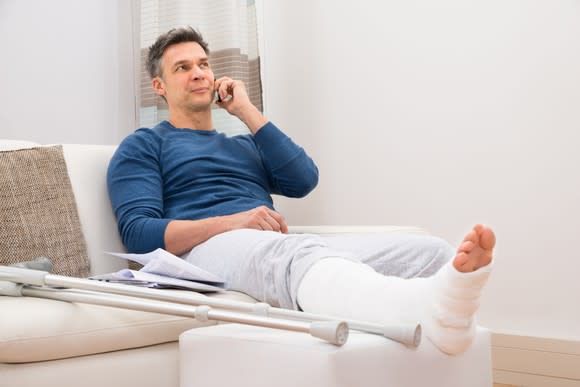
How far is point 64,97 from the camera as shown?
115 inches

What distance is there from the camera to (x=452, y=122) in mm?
2615

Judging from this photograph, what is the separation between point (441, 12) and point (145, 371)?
5.69 feet

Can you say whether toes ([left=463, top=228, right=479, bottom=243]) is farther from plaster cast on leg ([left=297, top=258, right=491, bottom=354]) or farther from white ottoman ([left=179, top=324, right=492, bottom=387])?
white ottoman ([left=179, top=324, right=492, bottom=387])

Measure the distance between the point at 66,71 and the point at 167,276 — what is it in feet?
4.97

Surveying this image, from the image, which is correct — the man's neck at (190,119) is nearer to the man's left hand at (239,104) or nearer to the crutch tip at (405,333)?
the man's left hand at (239,104)

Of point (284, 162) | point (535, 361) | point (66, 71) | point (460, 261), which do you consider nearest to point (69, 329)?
point (460, 261)

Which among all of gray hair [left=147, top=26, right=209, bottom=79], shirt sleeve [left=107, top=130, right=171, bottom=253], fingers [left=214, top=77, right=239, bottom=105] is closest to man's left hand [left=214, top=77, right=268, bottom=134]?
fingers [left=214, top=77, right=239, bottom=105]

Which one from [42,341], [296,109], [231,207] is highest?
[296,109]

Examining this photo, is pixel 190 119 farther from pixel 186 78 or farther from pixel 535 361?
pixel 535 361

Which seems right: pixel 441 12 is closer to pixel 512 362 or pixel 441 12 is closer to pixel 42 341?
pixel 512 362

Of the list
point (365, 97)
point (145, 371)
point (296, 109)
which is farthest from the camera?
point (296, 109)

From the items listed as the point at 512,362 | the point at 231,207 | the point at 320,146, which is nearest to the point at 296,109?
the point at 320,146

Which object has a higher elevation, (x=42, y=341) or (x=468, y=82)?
(x=468, y=82)

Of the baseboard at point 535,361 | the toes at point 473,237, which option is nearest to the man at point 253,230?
the toes at point 473,237
